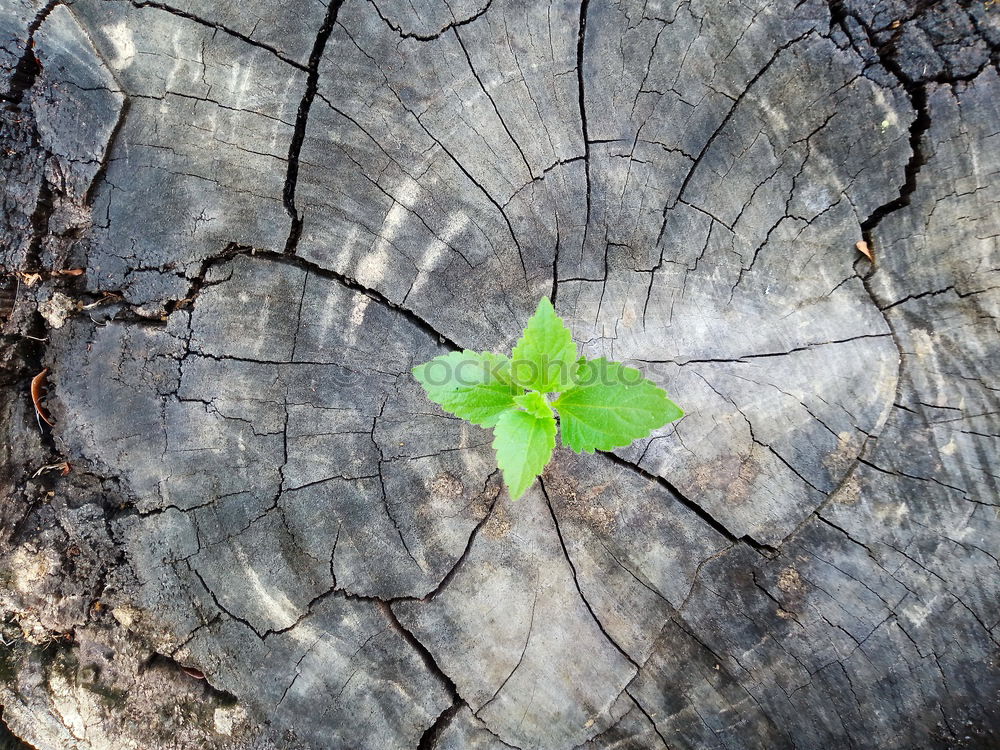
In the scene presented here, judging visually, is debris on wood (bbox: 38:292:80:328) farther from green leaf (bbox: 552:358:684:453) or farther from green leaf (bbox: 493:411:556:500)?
green leaf (bbox: 552:358:684:453)

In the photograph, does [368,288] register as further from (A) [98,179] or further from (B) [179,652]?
(B) [179,652]

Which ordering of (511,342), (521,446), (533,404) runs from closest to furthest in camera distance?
(521,446) < (533,404) < (511,342)

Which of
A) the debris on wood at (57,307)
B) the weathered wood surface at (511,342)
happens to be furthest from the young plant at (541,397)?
the debris on wood at (57,307)

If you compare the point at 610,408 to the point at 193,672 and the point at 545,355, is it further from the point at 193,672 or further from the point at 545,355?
the point at 193,672

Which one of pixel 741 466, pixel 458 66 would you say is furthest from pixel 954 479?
pixel 458 66

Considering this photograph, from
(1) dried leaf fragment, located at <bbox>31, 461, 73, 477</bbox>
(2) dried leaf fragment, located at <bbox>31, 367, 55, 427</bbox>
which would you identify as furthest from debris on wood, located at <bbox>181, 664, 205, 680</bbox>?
(2) dried leaf fragment, located at <bbox>31, 367, 55, 427</bbox>

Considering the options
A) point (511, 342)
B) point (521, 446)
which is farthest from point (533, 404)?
point (511, 342)
